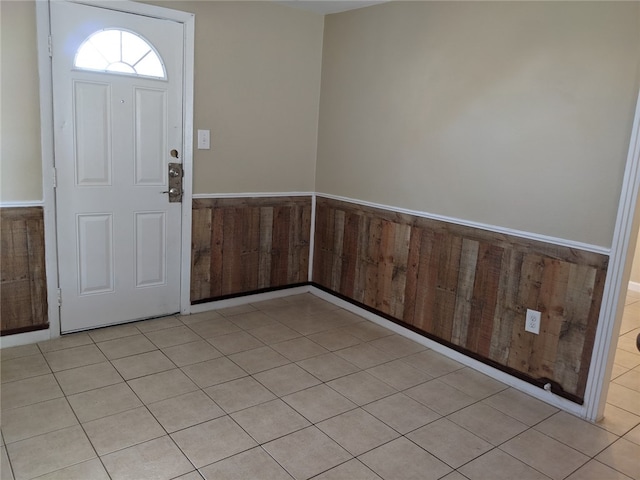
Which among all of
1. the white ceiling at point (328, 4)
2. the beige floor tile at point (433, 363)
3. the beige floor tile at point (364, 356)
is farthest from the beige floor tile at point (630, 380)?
the white ceiling at point (328, 4)

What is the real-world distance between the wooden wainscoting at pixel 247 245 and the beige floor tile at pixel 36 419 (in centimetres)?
140

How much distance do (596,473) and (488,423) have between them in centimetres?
50

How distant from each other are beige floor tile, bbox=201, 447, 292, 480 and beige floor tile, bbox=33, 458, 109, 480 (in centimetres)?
40

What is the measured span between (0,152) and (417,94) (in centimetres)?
253

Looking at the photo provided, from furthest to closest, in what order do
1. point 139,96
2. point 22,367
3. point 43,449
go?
1. point 139,96
2. point 22,367
3. point 43,449

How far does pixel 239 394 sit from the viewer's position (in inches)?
104

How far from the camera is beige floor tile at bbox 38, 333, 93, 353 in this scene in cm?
303

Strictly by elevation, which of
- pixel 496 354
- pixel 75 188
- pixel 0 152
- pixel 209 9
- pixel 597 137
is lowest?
pixel 496 354

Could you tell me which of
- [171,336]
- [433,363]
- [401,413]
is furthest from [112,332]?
[433,363]

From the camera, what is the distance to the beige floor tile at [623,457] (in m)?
2.18

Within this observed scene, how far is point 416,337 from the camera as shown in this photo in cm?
345

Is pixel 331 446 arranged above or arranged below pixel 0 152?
below

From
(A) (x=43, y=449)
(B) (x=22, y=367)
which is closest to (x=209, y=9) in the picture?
(B) (x=22, y=367)

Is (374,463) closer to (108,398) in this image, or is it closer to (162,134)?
(108,398)
